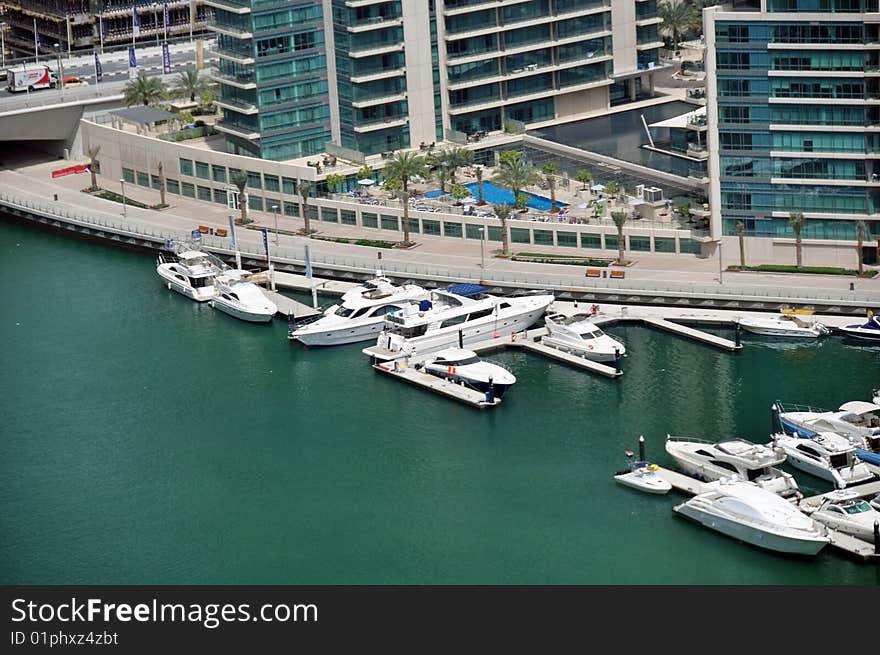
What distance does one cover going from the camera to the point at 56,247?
190 meters

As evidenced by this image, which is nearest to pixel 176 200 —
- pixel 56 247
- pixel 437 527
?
pixel 56 247

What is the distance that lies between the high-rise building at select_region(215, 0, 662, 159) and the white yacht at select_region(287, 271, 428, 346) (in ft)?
113

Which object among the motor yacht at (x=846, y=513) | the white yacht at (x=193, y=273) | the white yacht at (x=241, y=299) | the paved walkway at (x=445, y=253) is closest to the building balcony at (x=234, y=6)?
the paved walkway at (x=445, y=253)

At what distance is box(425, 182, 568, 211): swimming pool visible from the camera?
180875mm

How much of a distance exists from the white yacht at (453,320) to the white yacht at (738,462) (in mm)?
30284

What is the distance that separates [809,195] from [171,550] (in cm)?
7008

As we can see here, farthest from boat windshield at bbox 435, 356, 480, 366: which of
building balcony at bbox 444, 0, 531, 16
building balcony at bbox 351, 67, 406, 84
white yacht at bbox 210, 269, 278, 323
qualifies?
building balcony at bbox 444, 0, 531, 16

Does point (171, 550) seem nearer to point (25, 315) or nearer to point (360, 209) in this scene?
point (25, 315)

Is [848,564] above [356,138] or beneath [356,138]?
beneath

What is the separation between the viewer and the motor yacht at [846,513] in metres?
117

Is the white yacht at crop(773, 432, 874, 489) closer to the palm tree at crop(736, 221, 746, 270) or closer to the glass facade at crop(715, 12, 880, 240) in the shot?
the palm tree at crop(736, 221, 746, 270)

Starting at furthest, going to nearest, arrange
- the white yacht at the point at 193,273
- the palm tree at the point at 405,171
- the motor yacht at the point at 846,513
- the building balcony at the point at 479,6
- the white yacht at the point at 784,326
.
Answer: the building balcony at the point at 479,6 → the palm tree at the point at 405,171 → the white yacht at the point at 193,273 → the white yacht at the point at 784,326 → the motor yacht at the point at 846,513

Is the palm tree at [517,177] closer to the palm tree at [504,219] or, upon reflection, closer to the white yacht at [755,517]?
the palm tree at [504,219]

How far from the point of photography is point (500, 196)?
184 metres
